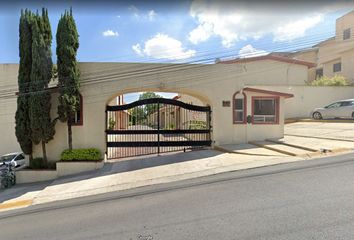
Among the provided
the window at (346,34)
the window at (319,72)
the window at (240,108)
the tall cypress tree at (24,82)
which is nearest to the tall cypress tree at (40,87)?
the tall cypress tree at (24,82)

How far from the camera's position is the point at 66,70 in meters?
10.1

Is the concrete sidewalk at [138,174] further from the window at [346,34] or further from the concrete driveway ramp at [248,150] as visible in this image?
the window at [346,34]

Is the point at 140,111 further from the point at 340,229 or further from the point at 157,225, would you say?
the point at 340,229

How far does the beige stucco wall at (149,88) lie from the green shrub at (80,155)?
1.36ft

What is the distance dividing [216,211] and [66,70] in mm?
8727

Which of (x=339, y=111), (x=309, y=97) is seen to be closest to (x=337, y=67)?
(x=309, y=97)

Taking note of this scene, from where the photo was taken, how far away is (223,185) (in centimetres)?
611

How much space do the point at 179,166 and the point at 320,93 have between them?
61.6 ft

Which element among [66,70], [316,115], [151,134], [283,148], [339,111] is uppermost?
[66,70]

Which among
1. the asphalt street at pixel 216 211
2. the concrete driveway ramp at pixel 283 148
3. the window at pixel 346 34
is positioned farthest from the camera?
the window at pixel 346 34

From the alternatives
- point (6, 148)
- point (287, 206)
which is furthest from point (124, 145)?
point (6, 148)

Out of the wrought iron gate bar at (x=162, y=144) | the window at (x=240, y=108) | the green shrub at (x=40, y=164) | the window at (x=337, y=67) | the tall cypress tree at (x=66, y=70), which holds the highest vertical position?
the window at (x=337, y=67)

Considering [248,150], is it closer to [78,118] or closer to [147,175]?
[147,175]

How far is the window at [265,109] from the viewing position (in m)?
12.3
